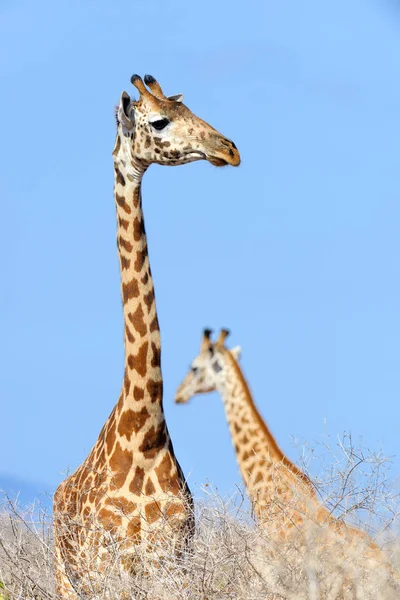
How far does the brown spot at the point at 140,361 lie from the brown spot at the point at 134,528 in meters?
1.05

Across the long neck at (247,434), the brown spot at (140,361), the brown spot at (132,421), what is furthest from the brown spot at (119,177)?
the long neck at (247,434)

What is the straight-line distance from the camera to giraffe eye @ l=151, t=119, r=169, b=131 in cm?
888

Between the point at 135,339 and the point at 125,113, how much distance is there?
5.55 ft

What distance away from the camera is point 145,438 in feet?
27.8

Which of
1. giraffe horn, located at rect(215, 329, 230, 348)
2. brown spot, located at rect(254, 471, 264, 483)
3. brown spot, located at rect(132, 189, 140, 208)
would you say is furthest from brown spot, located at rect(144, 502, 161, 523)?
giraffe horn, located at rect(215, 329, 230, 348)

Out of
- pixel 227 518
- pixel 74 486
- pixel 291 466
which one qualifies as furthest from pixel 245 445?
pixel 227 518

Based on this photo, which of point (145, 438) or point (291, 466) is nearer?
point (145, 438)

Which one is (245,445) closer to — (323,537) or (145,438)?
(145,438)

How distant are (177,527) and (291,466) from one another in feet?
6.28

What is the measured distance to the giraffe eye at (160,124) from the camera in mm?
8875

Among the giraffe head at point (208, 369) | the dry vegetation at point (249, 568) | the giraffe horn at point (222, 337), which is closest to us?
the dry vegetation at point (249, 568)

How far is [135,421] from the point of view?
27.9 ft

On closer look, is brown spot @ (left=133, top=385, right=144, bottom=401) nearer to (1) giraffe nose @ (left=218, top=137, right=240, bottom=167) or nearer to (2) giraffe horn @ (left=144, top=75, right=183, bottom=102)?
(1) giraffe nose @ (left=218, top=137, right=240, bottom=167)

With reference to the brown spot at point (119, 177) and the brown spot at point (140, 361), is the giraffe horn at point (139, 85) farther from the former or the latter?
the brown spot at point (140, 361)
